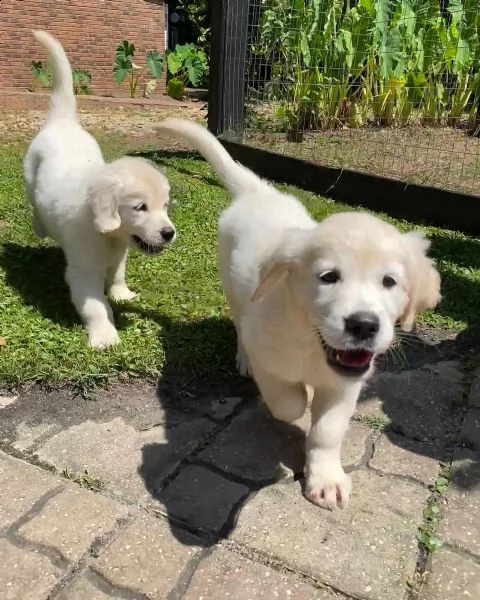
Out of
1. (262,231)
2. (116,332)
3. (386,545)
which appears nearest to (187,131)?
(262,231)

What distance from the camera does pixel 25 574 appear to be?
6.38ft

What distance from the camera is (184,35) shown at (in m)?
21.7

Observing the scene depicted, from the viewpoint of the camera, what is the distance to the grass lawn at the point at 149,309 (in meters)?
3.15

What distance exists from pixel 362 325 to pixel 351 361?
22 cm

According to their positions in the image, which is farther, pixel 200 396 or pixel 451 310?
pixel 451 310

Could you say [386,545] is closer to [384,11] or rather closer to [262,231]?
[262,231]

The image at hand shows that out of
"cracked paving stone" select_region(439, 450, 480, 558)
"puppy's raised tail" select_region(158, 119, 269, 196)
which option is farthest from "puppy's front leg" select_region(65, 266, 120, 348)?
"cracked paving stone" select_region(439, 450, 480, 558)

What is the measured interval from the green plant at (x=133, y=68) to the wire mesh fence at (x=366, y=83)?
795cm

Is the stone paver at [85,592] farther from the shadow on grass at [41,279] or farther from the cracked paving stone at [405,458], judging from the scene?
the shadow on grass at [41,279]

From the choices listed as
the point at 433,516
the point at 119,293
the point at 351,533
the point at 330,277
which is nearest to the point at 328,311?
the point at 330,277

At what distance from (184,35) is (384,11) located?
1492 cm

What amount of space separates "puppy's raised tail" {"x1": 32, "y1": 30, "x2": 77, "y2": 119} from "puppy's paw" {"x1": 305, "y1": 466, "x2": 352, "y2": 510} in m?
3.54

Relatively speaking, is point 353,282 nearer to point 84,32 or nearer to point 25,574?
point 25,574

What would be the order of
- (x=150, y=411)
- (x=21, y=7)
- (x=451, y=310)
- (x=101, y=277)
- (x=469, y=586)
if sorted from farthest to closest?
(x=21, y=7)
(x=451, y=310)
(x=101, y=277)
(x=150, y=411)
(x=469, y=586)
